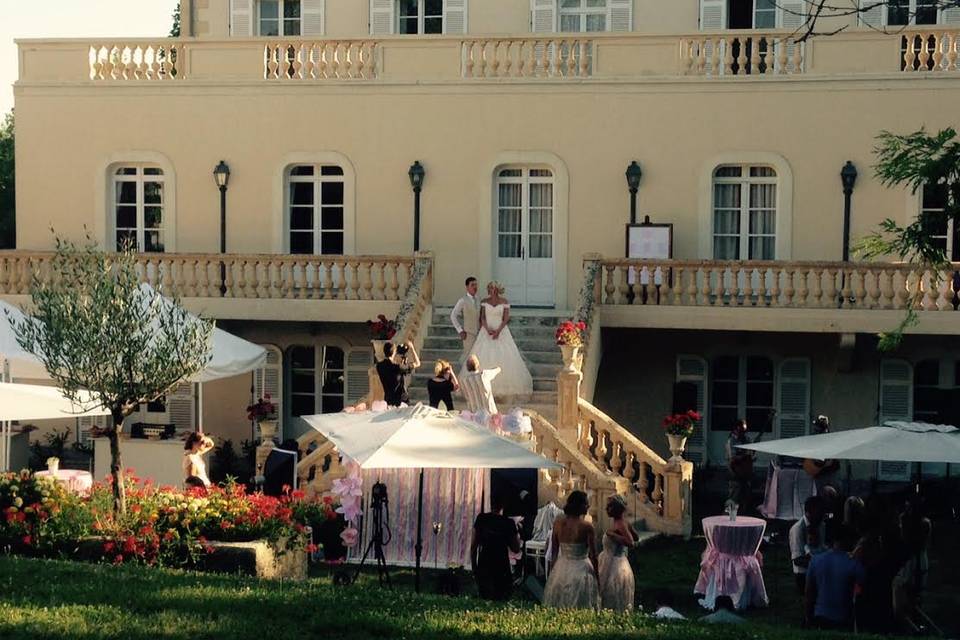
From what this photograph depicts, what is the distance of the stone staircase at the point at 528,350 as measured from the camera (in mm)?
21469

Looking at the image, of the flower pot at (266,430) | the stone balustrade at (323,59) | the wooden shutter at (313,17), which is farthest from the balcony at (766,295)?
the wooden shutter at (313,17)

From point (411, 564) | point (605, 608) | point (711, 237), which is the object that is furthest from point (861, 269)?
point (605, 608)

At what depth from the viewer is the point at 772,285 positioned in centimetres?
2314

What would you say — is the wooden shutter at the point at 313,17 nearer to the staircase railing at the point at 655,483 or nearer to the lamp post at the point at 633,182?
the lamp post at the point at 633,182

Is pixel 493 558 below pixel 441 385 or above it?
below

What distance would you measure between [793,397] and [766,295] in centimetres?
261

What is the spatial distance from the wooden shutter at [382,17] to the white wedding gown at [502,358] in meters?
7.25

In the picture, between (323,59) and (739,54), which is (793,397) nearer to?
(739,54)

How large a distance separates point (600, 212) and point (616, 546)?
1138 centimetres

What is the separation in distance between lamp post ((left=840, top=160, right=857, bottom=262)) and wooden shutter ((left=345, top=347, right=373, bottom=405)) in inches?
307

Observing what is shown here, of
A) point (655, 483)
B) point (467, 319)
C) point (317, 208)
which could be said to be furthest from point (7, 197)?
point (655, 483)

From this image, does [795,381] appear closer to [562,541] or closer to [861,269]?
[861,269]

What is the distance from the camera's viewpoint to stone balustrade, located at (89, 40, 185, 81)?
25859 mm

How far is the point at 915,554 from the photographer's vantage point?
13.8m
